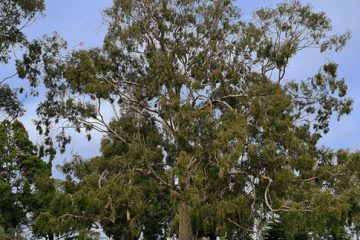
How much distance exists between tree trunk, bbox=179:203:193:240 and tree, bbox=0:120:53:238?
15286 millimetres

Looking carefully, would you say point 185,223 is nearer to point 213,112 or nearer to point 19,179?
point 213,112

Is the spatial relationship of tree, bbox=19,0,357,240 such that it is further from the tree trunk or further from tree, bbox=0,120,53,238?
tree, bbox=0,120,53,238

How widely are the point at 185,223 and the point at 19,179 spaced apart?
18409 mm

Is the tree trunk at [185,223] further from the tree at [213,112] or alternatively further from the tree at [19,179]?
the tree at [19,179]

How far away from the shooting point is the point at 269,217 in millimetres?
23781

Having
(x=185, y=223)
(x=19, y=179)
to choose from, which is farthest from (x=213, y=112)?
(x=19, y=179)

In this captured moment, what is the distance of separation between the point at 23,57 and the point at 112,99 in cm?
424

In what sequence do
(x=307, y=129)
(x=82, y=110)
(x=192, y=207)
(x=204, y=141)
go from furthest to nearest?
(x=307, y=129) → (x=82, y=110) → (x=204, y=141) → (x=192, y=207)

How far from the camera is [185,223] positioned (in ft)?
77.9

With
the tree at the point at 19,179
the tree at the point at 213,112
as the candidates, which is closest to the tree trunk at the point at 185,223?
the tree at the point at 213,112

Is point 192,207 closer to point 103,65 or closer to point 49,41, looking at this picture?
point 103,65

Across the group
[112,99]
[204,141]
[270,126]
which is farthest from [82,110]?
[270,126]

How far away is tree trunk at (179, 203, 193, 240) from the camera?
23.4 metres

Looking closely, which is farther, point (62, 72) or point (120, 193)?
point (62, 72)
